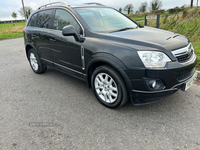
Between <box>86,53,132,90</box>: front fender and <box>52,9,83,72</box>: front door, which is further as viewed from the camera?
<box>52,9,83,72</box>: front door

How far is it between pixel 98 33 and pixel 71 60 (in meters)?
0.83

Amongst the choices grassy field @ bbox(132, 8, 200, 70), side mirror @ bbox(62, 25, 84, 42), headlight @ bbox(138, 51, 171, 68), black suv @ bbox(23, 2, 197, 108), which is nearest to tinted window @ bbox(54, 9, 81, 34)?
black suv @ bbox(23, 2, 197, 108)

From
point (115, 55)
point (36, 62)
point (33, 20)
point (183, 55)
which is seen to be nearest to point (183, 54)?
point (183, 55)

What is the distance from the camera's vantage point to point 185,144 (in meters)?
2.08

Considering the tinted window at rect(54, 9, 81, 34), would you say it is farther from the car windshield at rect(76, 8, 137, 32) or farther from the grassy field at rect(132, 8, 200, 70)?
the grassy field at rect(132, 8, 200, 70)

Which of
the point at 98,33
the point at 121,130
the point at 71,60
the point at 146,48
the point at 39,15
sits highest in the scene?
the point at 39,15

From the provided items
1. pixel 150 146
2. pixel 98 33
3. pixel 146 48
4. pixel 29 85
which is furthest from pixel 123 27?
pixel 29 85

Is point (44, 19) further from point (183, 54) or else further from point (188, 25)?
point (188, 25)

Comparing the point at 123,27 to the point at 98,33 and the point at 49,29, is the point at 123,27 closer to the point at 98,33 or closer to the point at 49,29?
the point at 98,33

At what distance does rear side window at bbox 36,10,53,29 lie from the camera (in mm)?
3957

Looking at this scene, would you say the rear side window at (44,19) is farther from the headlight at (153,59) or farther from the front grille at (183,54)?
the front grille at (183,54)

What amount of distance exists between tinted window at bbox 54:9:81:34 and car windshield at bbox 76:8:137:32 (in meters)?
0.20

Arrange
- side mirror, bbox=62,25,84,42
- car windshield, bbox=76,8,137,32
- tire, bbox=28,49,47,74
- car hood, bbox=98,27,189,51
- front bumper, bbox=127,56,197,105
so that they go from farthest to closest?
1. tire, bbox=28,49,47,74
2. car windshield, bbox=76,8,137,32
3. side mirror, bbox=62,25,84,42
4. car hood, bbox=98,27,189,51
5. front bumper, bbox=127,56,197,105

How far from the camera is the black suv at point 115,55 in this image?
2.36 m
